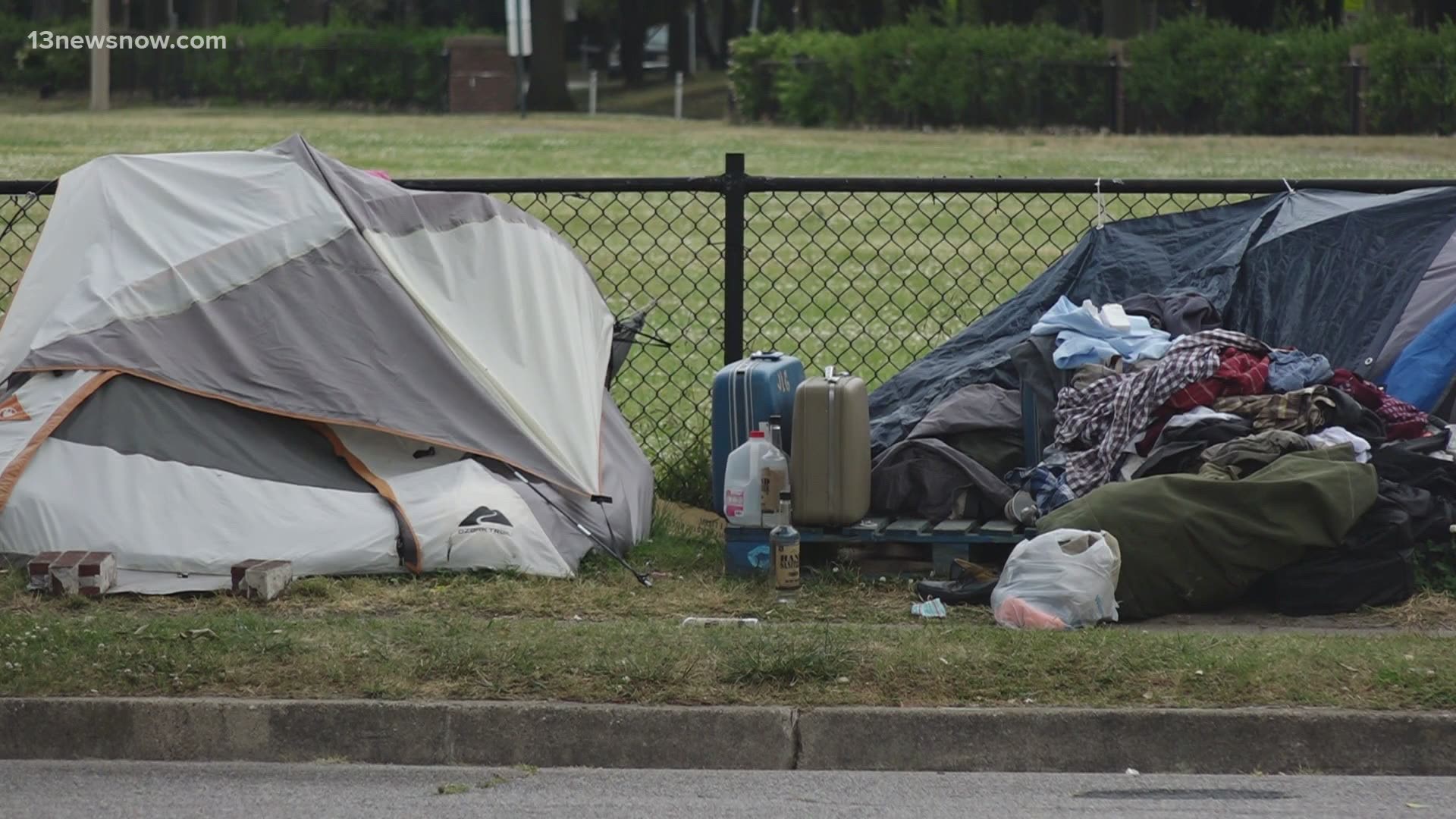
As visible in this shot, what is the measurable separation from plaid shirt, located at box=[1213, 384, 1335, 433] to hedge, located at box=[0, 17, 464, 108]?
50718 mm

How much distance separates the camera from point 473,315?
700cm

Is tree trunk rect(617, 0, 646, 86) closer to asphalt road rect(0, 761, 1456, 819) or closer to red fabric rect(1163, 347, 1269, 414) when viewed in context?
red fabric rect(1163, 347, 1269, 414)

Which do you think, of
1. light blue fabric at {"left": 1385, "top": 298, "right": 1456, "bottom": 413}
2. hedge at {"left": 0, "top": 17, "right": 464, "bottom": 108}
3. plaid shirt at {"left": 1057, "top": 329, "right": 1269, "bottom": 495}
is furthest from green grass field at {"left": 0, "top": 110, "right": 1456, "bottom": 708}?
hedge at {"left": 0, "top": 17, "right": 464, "bottom": 108}

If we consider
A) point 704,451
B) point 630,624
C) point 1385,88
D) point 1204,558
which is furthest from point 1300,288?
point 1385,88

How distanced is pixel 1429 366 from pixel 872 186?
2.25 m

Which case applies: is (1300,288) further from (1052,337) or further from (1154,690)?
(1154,690)

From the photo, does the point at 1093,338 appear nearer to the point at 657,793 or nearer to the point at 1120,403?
the point at 1120,403

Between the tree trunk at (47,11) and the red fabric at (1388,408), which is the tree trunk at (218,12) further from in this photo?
the red fabric at (1388,408)

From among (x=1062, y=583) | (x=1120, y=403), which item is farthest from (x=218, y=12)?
(x=1062, y=583)

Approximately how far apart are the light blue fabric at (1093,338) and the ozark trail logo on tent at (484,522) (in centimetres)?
211

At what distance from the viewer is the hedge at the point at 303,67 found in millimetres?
55031

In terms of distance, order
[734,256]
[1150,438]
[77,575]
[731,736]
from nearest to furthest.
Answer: [731,736], [77,575], [1150,438], [734,256]

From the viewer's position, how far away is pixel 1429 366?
6820 millimetres

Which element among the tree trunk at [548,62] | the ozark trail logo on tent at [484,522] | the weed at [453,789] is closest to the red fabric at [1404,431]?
the ozark trail logo on tent at [484,522]
